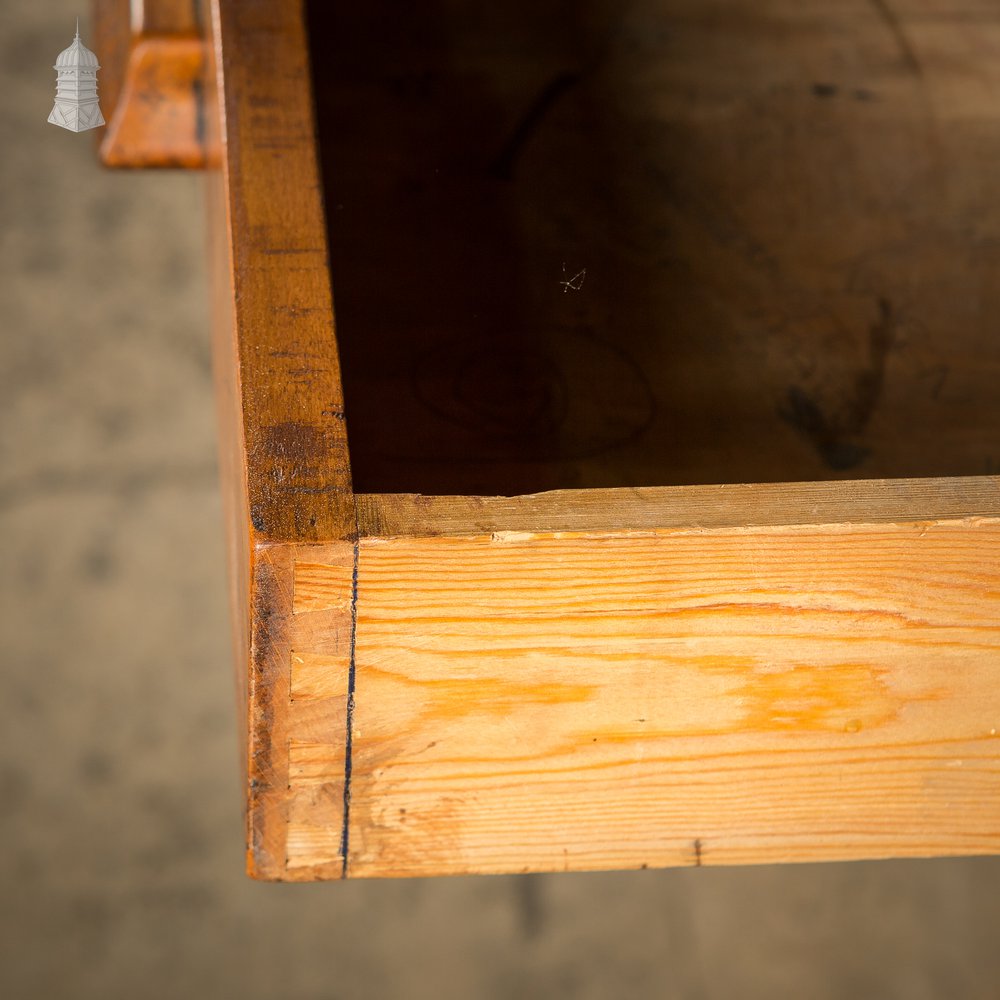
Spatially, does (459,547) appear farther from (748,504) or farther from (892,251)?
(892,251)

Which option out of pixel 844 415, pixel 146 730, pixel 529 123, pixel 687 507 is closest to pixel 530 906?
pixel 146 730

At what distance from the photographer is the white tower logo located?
1.06 m

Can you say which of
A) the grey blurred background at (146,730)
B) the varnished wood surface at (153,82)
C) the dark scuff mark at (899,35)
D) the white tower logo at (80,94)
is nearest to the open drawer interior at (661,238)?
the dark scuff mark at (899,35)

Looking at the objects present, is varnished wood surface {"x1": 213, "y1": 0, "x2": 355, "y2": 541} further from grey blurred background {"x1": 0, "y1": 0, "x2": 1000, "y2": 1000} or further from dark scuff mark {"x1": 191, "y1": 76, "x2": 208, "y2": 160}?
grey blurred background {"x1": 0, "y1": 0, "x2": 1000, "y2": 1000}

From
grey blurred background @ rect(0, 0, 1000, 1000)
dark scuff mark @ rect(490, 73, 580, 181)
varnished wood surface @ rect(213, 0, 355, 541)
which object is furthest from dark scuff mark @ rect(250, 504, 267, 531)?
grey blurred background @ rect(0, 0, 1000, 1000)

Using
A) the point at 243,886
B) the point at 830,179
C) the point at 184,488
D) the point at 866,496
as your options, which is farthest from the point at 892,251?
the point at 243,886

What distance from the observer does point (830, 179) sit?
1.01m

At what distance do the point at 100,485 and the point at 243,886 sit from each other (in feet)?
2.44

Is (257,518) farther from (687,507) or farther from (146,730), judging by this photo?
(146,730)

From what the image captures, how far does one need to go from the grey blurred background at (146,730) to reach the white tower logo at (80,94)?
2.47 feet

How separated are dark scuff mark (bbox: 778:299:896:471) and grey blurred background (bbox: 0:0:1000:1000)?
1.30 meters

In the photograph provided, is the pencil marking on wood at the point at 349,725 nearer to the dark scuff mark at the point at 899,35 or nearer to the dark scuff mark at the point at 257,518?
the dark scuff mark at the point at 257,518

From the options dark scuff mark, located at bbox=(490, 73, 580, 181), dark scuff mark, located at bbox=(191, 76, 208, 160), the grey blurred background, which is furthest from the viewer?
the grey blurred background

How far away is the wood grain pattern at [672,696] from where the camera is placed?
513 mm
